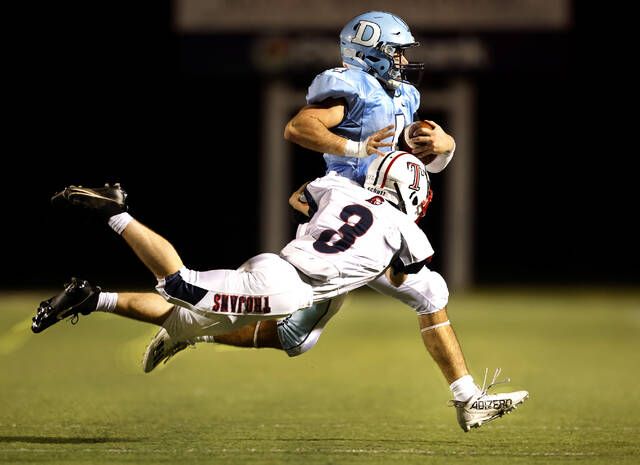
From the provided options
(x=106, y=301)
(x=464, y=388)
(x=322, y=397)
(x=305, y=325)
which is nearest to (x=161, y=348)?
(x=106, y=301)

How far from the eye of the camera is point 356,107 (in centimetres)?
494

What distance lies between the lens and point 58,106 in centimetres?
1736

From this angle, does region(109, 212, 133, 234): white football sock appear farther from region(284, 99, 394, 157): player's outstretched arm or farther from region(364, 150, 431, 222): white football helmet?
region(364, 150, 431, 222): white football helmet

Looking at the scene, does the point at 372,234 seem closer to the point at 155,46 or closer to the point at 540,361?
the point at 540,361

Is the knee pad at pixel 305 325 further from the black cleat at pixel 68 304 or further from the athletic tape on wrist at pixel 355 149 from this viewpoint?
the black cleat at pixel 68 304

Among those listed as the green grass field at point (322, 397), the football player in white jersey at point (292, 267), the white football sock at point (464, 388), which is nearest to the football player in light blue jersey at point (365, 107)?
the football player in white jersey at point (292, 267)

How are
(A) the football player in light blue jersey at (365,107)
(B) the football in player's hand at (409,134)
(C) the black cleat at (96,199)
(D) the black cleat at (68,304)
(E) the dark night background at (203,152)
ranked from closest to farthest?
1. (C) the black cleat at (96,199)
2. (D) the black cleat at (68,304)
3. (A) the football player in light blue jersey at (365,107)
4. (B) the football in player's hand at (409,134)
5. (E) the dark night background at (203,152)

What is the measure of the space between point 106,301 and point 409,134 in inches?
50.2

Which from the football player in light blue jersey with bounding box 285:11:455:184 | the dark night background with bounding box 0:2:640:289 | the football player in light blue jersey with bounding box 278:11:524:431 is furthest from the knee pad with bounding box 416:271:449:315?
the dark night background with bounding box 0:2:640:289

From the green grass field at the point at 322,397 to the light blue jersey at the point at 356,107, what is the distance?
100 centimetres

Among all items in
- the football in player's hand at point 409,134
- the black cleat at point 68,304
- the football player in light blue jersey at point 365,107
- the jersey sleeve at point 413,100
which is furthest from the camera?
the jersey sleeve at point 413,100

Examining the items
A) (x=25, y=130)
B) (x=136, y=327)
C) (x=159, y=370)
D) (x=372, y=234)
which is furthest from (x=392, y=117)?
(x=25, y=130)

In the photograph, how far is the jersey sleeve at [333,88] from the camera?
16.0 feet

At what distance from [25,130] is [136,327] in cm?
836
